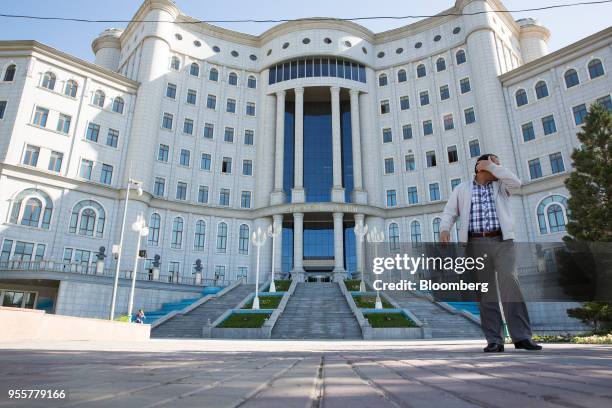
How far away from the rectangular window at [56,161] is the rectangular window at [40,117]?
111 inches

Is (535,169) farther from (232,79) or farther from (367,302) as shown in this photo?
(232,79)

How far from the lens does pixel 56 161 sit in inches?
1384

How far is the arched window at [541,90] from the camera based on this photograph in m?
37.9

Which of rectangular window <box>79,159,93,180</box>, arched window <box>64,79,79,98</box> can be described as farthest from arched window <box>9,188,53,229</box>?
arched window <box>64,79,79,98</box>

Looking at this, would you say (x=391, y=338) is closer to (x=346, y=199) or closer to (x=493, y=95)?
(x=346, y=199)

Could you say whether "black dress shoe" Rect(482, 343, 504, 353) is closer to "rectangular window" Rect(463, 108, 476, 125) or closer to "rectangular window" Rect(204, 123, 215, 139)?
"rectangular window" Rect(463, 108, 476, 125)

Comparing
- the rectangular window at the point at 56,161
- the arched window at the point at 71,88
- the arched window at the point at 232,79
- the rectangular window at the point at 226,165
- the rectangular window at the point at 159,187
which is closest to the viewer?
the rectangular window at the point at 56,161

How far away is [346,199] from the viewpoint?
4488cm

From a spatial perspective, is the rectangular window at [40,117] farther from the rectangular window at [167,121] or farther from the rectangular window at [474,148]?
the rectangular window at [474,148]

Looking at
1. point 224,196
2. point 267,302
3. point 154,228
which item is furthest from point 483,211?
point 224,196

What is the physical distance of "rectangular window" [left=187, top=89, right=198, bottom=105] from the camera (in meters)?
45.1

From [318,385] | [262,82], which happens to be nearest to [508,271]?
[318,385]

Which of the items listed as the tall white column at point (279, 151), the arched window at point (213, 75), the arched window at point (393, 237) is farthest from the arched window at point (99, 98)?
the arched window at point (393, 237)

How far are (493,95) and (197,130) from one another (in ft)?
101
